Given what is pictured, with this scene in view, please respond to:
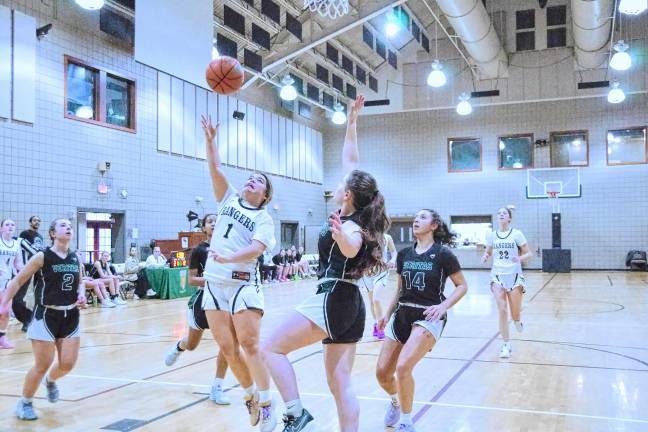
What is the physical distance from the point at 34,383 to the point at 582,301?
11.0 meters

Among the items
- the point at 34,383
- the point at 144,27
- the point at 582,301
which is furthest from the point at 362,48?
the point at 34,383

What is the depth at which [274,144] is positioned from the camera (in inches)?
857

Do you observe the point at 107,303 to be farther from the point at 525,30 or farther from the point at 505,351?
the point at 525,30

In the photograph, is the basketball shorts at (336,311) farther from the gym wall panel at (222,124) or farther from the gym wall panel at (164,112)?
the gym wall panel at (222,124)

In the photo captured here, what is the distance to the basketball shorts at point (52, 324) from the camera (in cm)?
439

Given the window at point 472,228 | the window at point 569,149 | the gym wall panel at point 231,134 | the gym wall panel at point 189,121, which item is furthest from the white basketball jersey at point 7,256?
the window at point 569,149

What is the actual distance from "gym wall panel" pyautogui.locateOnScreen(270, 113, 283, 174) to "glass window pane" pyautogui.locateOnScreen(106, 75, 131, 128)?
712 cm

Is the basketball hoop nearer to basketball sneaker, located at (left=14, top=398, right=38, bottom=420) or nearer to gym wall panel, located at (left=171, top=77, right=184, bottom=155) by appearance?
gym wall panel, located at (left=171, top=77, right=184, bottom=155)

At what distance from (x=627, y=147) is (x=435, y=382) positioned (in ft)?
65.0

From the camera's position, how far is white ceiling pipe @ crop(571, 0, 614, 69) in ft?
46.4

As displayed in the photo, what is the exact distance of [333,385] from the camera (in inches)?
121

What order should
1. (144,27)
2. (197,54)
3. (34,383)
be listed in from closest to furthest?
(34,383), (144,27), (197,54)

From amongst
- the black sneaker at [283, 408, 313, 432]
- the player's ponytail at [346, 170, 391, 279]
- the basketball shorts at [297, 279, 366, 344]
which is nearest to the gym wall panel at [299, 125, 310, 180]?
the player's ponytail at [346, 170, 391, 279]

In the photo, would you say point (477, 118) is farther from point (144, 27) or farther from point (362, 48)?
point (144, 27)
